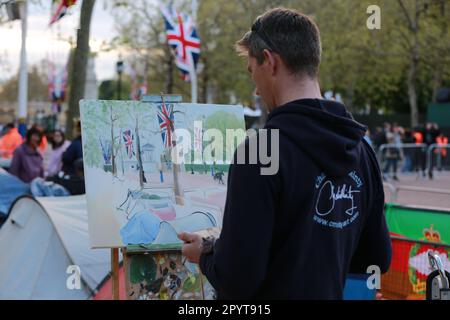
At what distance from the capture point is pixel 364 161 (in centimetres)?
255

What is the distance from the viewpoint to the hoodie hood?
2301 millimetres

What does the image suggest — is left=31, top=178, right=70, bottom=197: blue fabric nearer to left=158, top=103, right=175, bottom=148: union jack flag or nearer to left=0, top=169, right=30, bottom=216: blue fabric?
left=0, top=169, right=30, bottom=216: blue fabric

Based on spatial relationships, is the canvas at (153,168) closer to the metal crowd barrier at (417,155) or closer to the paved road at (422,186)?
the paved road at (422,186)

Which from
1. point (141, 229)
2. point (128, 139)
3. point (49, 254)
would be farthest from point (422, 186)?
point (141, 229)

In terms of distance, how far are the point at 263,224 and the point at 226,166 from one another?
1.83 m

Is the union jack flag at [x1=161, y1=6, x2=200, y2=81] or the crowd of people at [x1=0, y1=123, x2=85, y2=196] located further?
the union jack flag at [x1=161, y1=6, x2=200, y2=81]

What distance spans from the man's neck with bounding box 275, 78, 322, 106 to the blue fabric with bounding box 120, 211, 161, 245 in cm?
155

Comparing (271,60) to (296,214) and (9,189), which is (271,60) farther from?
(9,189)

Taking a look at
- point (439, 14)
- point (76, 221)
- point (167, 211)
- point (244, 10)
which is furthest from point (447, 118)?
point (167, 211)

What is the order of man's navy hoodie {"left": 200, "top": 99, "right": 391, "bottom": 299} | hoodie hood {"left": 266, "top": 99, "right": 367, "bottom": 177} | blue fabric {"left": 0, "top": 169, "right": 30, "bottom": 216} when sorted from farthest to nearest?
blue fabric {"left": 0, "top": 169, "right": 30, "bottom": 216}
hoodie hood {"left": 266, "top": 99, "right": 367, "bottom": 177}
man's navy hoodie {"left": 200, "top": 99, "right": 391, "bottom": 299}

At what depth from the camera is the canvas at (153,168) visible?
12.4 feet

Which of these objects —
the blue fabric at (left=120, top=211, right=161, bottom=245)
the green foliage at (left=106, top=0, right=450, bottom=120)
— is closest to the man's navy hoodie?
the blue fabric at (left=120, top=211, right=161, bottom=245)

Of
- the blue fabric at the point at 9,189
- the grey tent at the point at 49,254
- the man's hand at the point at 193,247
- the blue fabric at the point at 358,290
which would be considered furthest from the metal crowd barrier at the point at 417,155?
the man's hand at the point at 193,247

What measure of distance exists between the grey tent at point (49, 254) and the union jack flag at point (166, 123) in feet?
9.08
